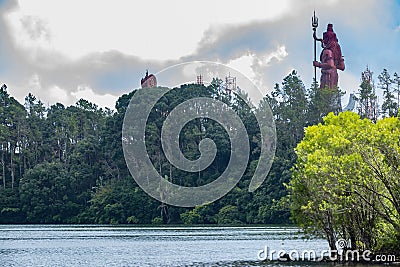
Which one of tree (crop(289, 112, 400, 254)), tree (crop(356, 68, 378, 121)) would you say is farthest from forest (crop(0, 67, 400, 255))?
tree (crop(289, 112, 400, 254))

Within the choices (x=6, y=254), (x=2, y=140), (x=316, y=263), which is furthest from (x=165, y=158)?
(x=316, y=263)

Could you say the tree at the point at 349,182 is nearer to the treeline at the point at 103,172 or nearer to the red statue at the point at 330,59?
the treeline at the point at 103,172

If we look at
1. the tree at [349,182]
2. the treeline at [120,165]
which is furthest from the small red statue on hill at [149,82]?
the tree at [349,182]

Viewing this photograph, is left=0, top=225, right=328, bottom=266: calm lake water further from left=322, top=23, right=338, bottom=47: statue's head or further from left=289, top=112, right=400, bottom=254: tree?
left=322, top=23, right=338, bottom=47: statue's head

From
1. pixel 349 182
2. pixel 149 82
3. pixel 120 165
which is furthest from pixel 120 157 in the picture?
pixel 349 182

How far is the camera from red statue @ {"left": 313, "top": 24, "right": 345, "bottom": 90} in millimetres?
96438

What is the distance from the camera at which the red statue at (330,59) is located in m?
96.4

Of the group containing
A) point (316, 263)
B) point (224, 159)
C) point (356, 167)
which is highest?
point (224, 159)

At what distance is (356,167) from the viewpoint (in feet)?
112

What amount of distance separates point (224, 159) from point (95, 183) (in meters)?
19.5

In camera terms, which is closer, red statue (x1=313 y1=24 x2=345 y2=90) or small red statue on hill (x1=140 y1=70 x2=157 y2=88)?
red statue (x1=313 y1=24 x2=345 y2=90)

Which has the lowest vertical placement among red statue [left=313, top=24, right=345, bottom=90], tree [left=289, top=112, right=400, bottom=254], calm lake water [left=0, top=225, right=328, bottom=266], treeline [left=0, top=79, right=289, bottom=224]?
calm lake water [left=0, top=225, right=328, bottom=266]

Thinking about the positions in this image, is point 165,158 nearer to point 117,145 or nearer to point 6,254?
point 117,145

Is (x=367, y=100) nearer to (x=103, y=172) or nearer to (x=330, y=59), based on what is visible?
(x=330, y=59)
